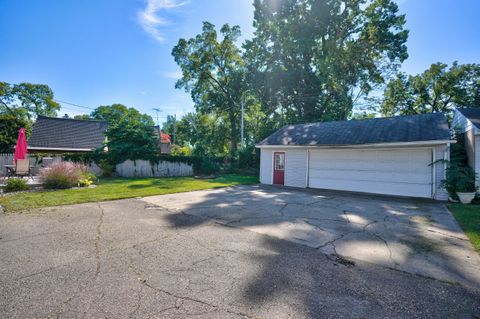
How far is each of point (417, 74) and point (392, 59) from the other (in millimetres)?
6697

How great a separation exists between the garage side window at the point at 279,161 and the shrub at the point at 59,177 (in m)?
10.2

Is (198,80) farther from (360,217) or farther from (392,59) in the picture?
(360,217)

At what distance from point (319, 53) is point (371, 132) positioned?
13.0 m

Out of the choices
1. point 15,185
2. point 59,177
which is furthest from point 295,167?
point 15,185

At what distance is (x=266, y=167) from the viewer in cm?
1440

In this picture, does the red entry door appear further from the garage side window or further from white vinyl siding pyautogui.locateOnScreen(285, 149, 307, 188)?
white vinyl siding pyautogui.locateOnScreen(285, 149, 307, 188)

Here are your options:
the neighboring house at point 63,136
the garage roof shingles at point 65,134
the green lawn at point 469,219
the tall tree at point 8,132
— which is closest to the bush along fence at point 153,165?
the neighboring house at point 63,136

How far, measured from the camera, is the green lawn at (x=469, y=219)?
15.6 ft

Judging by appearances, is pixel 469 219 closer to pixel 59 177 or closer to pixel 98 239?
pixel 98 239

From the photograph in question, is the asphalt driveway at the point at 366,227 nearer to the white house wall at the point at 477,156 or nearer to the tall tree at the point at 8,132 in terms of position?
the white house wall at the point at 477,156

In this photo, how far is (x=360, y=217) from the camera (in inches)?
251

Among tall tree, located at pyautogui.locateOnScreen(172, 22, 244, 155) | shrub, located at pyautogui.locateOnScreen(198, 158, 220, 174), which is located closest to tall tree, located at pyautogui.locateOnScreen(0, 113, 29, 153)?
tall tree, located at pyautogui.locateOnScreen(172, 22, 244, 155)

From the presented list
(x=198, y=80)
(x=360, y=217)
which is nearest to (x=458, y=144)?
(x=360, y=217)

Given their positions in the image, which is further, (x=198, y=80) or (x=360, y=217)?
(x=198, y=80)
